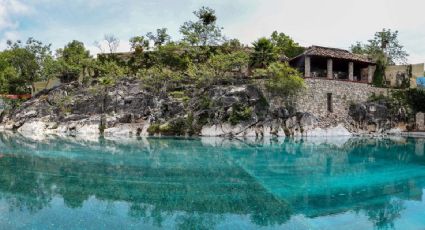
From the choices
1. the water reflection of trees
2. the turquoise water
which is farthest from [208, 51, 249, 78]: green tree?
the water reflection of trees

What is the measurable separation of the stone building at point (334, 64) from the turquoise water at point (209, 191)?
49.7 feet

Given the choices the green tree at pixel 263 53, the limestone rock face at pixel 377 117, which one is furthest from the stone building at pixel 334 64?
the limestone rock face at pixel 377 117

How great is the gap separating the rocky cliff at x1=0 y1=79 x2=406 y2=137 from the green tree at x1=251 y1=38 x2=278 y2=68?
10.7ft

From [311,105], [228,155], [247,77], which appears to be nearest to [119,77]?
[247,77]

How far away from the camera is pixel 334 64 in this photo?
3412 centimetres

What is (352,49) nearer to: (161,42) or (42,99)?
(161,42)

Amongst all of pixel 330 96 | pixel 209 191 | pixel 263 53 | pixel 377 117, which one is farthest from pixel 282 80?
pixel 209 191

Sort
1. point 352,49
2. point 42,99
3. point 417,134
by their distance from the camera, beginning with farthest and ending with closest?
point 352,49, point 42,99, point 417,134

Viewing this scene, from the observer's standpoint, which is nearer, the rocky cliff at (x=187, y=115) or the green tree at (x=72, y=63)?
the rocky cliff at (x=187, y=115)

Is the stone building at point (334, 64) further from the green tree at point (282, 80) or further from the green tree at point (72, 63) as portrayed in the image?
the green tree at point (72, 63)

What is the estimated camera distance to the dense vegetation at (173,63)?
31.3 meters

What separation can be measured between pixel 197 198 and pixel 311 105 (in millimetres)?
22850

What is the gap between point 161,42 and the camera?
126ft

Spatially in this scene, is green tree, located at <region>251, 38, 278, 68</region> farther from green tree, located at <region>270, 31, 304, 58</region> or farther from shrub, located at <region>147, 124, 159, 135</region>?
shrub, located at <region>147, 124, 159, 135</region>
